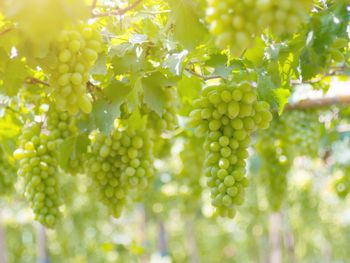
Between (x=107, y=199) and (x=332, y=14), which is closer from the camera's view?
(x=332, y=14)

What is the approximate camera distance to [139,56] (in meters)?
1.80

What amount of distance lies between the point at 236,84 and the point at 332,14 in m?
0.33

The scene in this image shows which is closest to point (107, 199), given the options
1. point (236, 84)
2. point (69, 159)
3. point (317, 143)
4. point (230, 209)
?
point (69, 159)

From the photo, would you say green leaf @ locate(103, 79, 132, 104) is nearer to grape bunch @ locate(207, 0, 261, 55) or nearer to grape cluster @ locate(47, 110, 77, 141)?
grape cluster @ locate(47, 110, 77, 141)

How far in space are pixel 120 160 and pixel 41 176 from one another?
0.30 m

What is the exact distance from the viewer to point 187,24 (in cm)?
155

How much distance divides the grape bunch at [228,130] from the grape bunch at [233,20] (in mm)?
526

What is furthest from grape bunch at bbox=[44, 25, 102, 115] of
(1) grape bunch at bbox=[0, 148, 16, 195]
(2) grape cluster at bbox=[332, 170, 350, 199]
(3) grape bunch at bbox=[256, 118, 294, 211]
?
(2) grape cluster at bbox=[332, 170, 350, 199]

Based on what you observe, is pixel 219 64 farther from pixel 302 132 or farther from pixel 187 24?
pixel 302 132

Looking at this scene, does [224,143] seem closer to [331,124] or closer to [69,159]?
[69,159]

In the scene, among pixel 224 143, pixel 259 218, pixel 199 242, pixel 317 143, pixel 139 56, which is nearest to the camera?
pixel 224 143

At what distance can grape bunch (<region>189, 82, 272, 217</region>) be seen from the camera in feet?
5.43

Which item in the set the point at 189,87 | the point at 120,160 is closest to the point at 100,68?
the point at 120,160

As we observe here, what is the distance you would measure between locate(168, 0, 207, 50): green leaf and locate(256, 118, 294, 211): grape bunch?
1747mm
